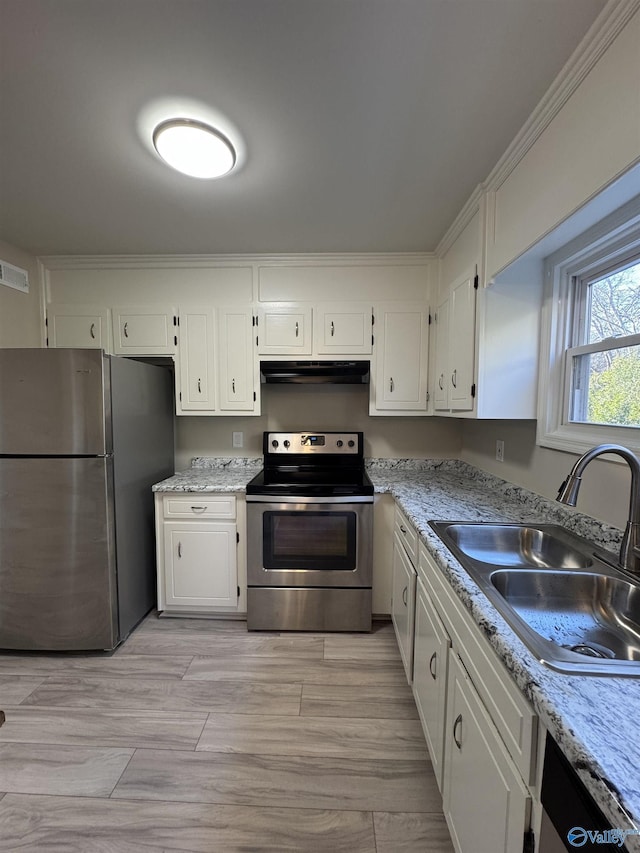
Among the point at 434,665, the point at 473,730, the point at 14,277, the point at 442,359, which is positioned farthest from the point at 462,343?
the point at 14,277

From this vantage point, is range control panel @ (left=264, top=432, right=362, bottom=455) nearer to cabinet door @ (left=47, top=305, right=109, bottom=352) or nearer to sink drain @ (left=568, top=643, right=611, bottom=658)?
cabinet door @ (left=47, top=305, right=109, bottom=352)

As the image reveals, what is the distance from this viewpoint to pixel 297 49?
3.23ft

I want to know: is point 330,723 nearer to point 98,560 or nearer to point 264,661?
point 264,661

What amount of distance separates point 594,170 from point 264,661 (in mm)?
2469

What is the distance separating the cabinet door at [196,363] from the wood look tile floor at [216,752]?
1.53 metres

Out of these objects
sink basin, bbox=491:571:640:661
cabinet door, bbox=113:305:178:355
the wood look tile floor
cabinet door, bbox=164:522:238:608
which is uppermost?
cabinet door, bbox=113:305:178:355

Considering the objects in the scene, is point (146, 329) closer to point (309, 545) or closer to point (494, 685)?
point (309, 545)

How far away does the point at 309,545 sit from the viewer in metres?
2.05

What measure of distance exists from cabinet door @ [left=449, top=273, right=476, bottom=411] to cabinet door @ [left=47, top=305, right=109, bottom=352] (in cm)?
235

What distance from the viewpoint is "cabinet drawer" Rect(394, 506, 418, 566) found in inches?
59.7

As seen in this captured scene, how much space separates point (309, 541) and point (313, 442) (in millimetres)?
745

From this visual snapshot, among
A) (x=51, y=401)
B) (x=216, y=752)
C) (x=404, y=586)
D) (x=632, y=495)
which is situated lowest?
(x=216, y=752)

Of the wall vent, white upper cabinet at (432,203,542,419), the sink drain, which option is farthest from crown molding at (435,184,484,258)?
the wall vent

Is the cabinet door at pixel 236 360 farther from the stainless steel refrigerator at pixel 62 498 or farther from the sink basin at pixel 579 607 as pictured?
the sink basin at pixel 579 607
